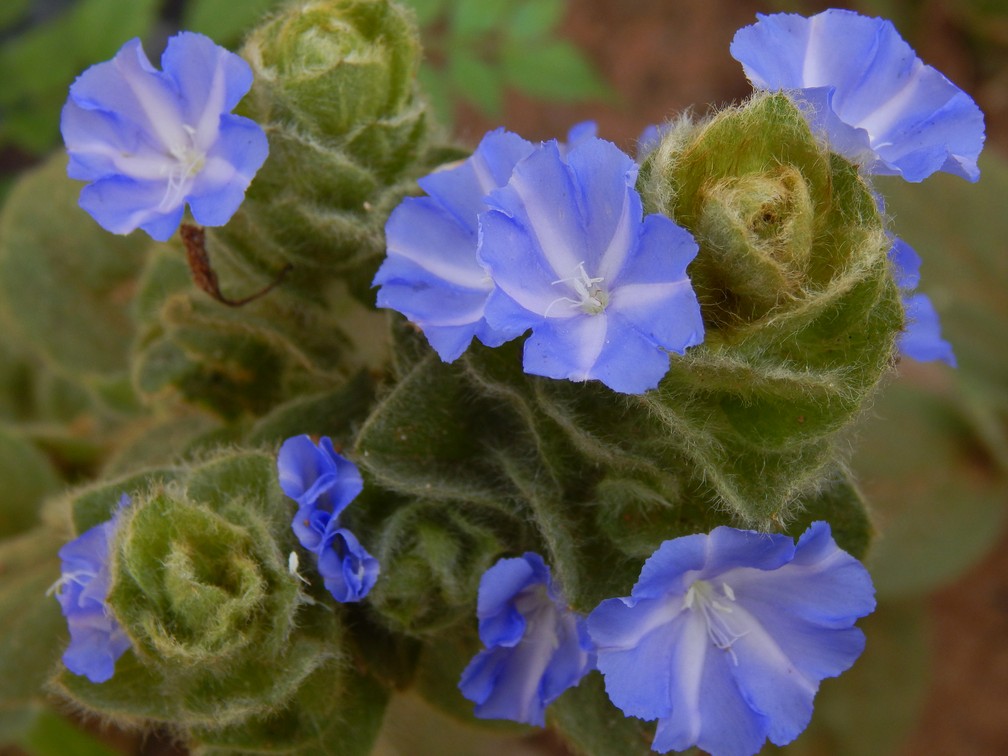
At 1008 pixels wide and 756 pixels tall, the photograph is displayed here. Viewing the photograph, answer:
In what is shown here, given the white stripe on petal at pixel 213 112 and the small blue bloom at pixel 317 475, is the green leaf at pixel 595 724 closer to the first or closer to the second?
the small blue bloom at pixel 317 475

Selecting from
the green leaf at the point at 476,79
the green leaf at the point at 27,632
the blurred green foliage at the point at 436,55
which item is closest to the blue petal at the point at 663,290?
the green leaf at the point at 27,632

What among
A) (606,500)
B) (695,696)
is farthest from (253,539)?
(695,696)

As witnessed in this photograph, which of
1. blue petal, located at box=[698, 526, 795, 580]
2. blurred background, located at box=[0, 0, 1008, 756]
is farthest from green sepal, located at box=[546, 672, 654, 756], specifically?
blurred background, located at box=[0, 0, 1008, 756]

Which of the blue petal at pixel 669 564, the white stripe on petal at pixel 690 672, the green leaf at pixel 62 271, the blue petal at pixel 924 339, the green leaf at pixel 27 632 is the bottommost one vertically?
the green leaf at pixel 27 632

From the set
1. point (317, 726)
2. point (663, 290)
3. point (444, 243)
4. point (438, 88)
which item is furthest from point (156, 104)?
point (438, 88)

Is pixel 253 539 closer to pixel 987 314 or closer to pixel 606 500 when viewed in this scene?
pixel 606 500

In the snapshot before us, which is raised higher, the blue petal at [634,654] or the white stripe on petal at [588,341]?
the white stripe on petal at [588,341]
